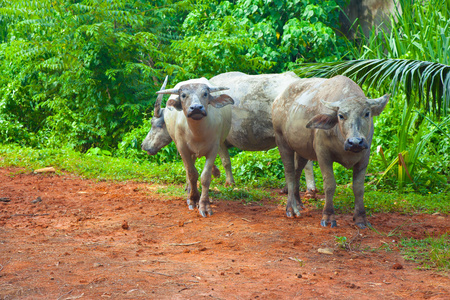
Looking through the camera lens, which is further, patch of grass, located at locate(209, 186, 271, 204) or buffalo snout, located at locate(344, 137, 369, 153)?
patch of grass, located at locate(209, 186, 271, 204)

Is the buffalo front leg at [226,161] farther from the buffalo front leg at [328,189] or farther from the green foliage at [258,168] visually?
the buffalo front leg at [328,189]

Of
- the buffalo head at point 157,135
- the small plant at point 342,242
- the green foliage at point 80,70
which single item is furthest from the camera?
the green foliage at point 80,70

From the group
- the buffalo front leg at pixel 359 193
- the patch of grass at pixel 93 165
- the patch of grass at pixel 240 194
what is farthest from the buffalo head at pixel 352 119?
the patch of grass at pixel 93 165

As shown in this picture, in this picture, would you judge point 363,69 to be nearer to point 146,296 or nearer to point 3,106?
point 146,296

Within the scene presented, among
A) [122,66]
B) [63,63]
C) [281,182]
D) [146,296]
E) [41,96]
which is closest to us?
[146,296]

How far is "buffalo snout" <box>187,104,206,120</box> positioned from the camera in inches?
214

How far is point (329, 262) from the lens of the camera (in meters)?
4.18

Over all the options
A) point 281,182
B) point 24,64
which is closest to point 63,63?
point 24,64

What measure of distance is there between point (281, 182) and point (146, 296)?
15.6 ft

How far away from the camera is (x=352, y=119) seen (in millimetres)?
4801

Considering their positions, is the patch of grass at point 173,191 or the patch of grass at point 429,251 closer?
the patch of grass at point 429,251

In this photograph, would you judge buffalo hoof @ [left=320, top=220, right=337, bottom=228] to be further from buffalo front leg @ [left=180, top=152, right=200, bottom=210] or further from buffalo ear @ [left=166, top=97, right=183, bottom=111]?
buffalo ear @ [left=166, top=97, right=183, bottom=111]

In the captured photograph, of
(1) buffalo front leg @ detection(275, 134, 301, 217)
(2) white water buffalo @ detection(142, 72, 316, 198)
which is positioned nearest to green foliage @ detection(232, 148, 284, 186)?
(2) white water buffalo @ detection(142, 72, 316, 198)

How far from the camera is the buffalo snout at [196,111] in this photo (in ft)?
17.8
